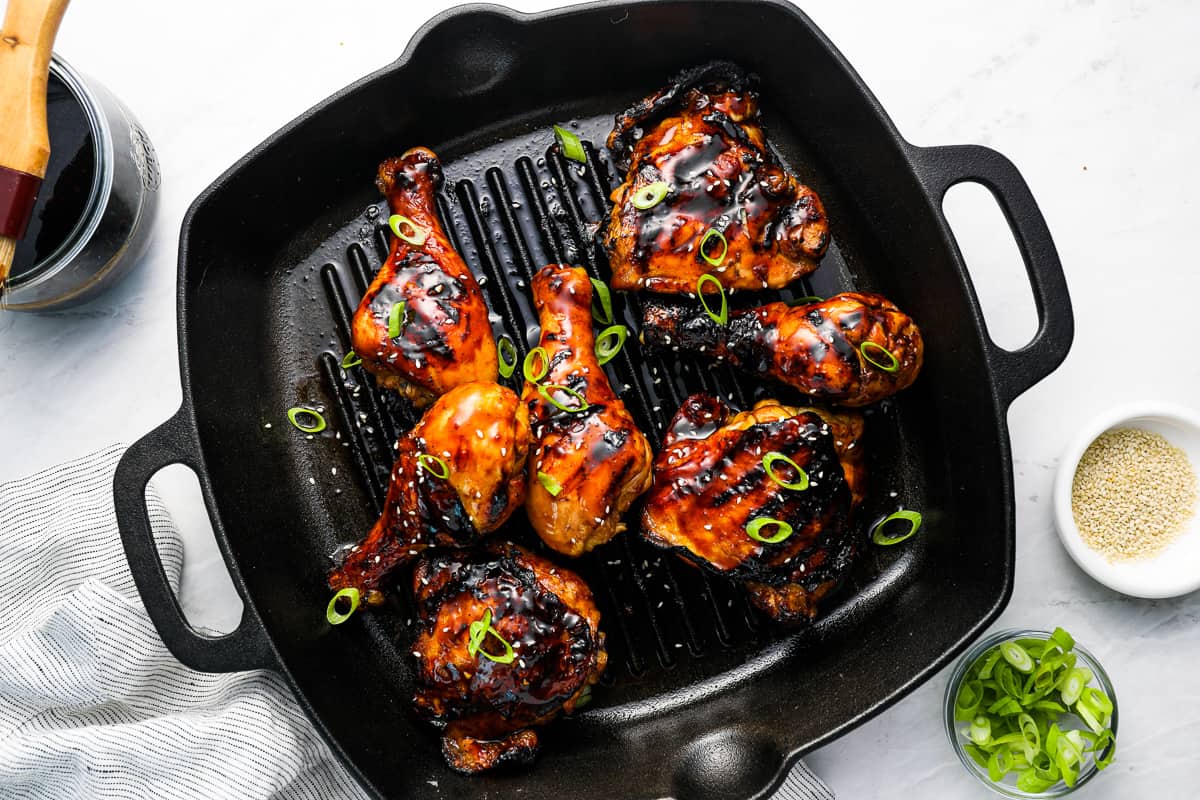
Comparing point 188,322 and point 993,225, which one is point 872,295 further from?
point 188,322

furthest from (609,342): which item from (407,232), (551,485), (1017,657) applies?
(1017,657)

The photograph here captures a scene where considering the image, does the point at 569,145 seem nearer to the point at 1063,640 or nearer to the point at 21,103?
the point at 21,103

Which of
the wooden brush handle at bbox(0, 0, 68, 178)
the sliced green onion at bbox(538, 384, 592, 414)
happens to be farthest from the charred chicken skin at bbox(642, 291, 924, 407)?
the wooden brush handle at bbox(0, 0, 68, 178)

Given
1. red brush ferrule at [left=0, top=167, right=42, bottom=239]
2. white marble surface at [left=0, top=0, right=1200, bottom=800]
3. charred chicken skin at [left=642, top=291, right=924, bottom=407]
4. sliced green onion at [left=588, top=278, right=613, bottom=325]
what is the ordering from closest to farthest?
red brush ferrule at [left=0, top=167, right=42, bottom=239] < charred chicken skin at [left=642, top=291, right=924, bottom=407] < sliced green onion at [left=588, top=278, right=613, bottom=325] < white marble surface at [left=0, top=0, right=1200, bottom=800]

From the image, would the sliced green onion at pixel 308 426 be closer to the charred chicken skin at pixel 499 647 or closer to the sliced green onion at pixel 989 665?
the charred chicken skin at pixel 499 647

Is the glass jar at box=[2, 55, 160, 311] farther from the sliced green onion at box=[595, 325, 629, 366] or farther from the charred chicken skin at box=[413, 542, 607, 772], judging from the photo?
the sliced green onion at box=[595, 325, 629, 366]

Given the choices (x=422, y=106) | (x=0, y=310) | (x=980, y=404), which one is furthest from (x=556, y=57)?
(x=0, y=310)

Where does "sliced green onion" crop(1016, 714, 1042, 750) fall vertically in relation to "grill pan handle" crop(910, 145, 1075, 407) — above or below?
below
